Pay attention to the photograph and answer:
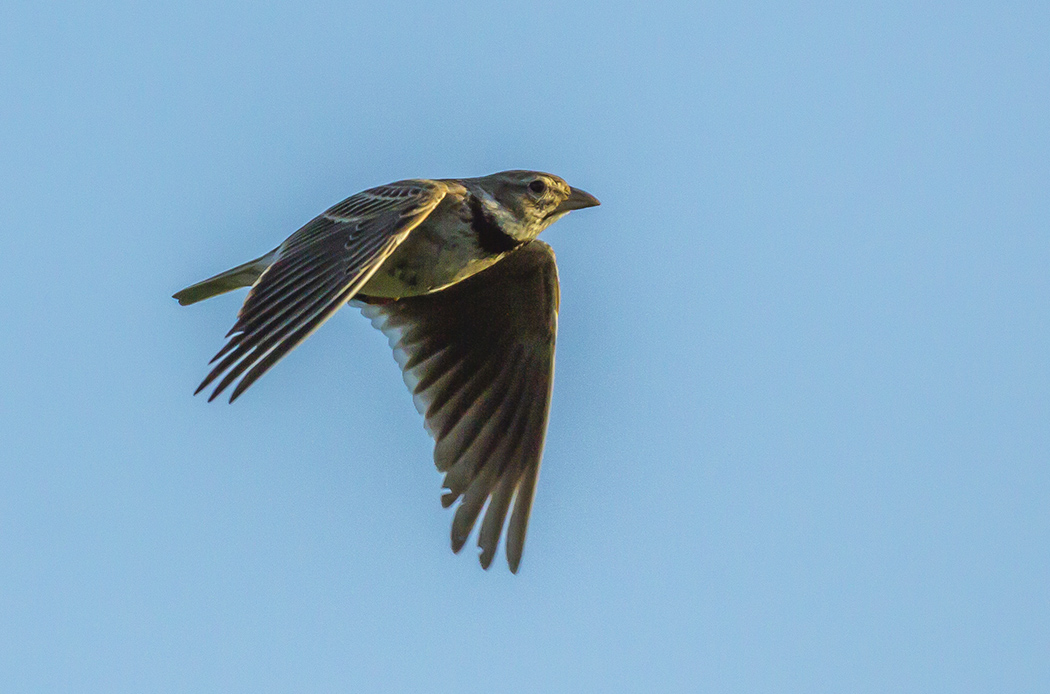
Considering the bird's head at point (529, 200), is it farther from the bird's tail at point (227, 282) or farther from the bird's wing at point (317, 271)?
the bird's tail at point (227, 282)

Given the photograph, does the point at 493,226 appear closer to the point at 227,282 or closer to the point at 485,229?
the point at 485,229

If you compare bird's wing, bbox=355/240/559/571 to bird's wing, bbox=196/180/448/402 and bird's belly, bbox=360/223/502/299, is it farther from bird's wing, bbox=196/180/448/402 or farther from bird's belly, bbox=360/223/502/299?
bird's wing, bbox=196/180/448/402

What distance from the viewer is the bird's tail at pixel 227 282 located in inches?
459

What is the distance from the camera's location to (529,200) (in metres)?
11.8

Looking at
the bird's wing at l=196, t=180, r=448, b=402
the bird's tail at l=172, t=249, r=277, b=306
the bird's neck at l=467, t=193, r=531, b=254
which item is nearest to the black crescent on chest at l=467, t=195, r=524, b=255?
the bird's neck at l=467, t=193, r=531, b=254

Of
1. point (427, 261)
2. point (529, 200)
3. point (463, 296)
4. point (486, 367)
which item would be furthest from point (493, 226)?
point (486, 367)

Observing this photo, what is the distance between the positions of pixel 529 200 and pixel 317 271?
2452mm

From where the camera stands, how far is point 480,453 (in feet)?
40.5

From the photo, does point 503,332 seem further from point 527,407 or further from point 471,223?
point 471,223

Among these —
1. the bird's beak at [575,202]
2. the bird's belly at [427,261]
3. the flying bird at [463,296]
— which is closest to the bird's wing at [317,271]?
the flying bird at [463,296]

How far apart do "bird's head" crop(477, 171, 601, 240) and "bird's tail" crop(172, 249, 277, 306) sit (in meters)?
1.88

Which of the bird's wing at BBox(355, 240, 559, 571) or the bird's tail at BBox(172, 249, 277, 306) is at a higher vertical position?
the bird's tail at BBox(172, 249, 277, 306)

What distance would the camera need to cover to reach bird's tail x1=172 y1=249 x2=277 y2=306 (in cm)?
1166

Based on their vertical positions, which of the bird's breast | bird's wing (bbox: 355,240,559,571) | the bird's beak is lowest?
bird's wing (bbox: 355,240,559,571)
